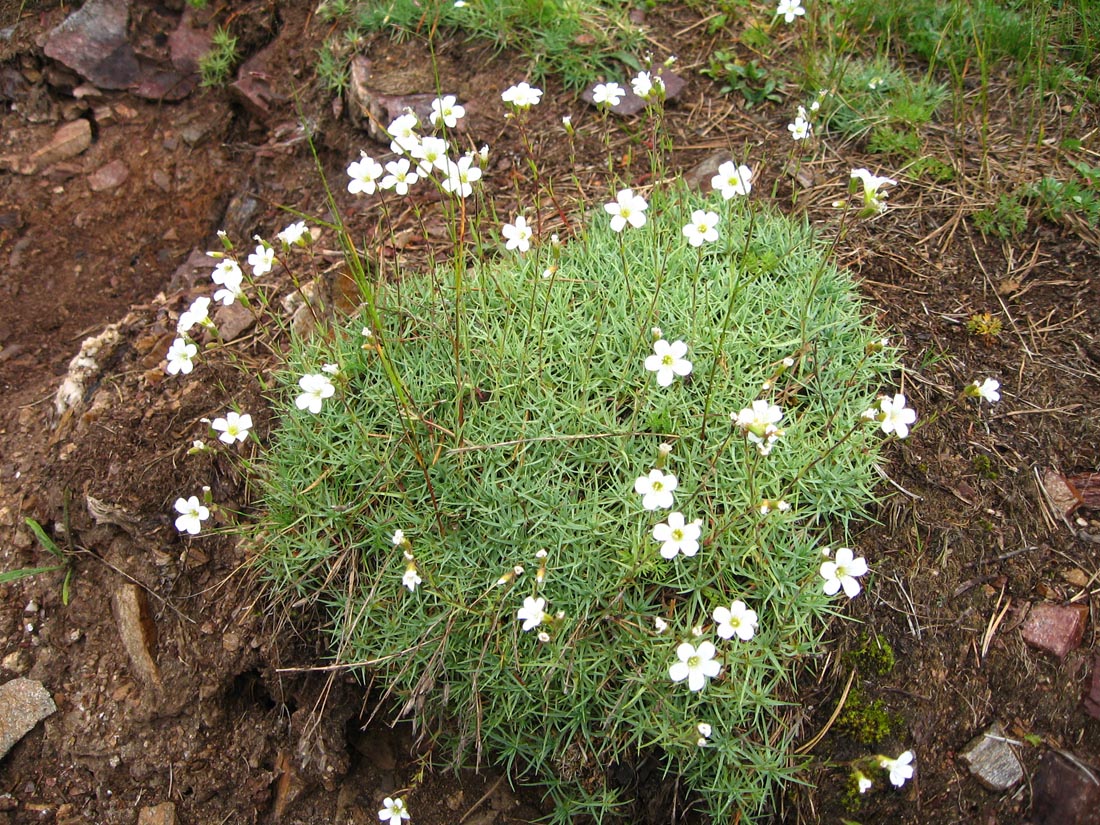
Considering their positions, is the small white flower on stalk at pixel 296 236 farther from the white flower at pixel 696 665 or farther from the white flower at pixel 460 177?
the white flower at pixel 696 665

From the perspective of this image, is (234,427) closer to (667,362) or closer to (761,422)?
(667,362)

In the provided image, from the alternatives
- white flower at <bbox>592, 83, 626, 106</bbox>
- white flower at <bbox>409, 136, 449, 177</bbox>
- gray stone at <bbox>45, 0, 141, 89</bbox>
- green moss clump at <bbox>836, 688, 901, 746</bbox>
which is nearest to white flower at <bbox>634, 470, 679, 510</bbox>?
green moss clump at <bbox>836, 688, 901, 746</bbox>

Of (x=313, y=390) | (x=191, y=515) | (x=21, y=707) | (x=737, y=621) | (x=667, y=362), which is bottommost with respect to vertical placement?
(x=21, y=707)

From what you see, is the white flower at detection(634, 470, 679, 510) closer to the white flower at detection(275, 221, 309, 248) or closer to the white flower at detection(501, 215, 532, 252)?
the white flower at detection(501, 215, 532, 252)

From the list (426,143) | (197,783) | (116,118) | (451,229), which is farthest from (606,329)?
(116,118)

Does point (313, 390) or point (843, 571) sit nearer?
point (843, 571)

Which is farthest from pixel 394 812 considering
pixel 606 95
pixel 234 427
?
pixel 606 95

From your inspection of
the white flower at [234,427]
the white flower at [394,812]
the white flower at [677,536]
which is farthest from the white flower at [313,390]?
the white flower at [394,812]
